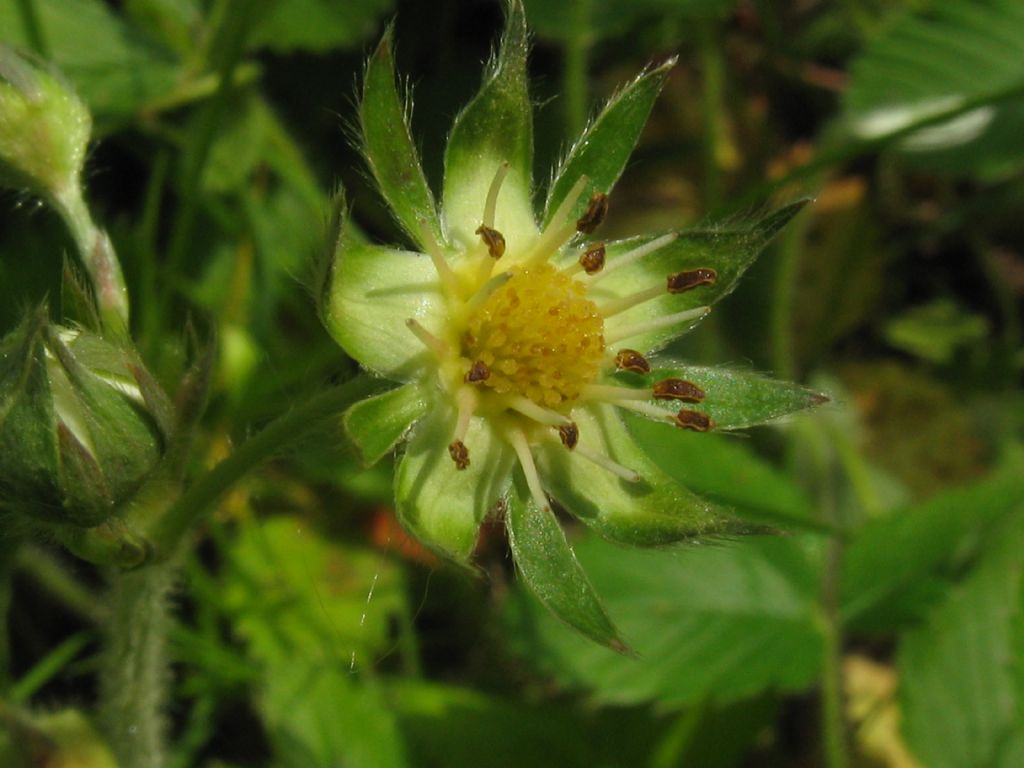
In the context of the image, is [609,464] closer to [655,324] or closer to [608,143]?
[655,324]

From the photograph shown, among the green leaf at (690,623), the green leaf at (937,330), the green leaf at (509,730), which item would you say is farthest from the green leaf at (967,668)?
the green leaf at (937,330)

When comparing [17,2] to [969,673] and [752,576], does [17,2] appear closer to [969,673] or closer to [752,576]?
[752,576]

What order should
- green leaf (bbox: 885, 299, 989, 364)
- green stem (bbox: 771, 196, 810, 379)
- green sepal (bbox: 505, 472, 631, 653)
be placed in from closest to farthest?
green sepal (bbox: 505, 472, 631, 653) < green stem (bbox: 771, 196, 810, 379) < green leaf (bbox: 885, 299, 989, 364)

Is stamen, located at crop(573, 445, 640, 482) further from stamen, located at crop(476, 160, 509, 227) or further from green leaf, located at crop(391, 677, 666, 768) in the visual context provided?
green leaf, located at crop(391, 677, 666, 768)

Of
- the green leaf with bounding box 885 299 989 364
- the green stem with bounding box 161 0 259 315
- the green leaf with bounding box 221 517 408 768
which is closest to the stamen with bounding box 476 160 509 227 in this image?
the green stem with bounding box 161 0 259 315

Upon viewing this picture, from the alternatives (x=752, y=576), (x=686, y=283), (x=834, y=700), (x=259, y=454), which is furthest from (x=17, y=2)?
(x=834, y=700)

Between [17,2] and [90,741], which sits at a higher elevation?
[17,2]

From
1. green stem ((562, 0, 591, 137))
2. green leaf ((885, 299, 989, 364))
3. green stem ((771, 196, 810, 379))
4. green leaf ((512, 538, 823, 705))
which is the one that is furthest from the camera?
green leaf ((885, 299, 989, 364))
